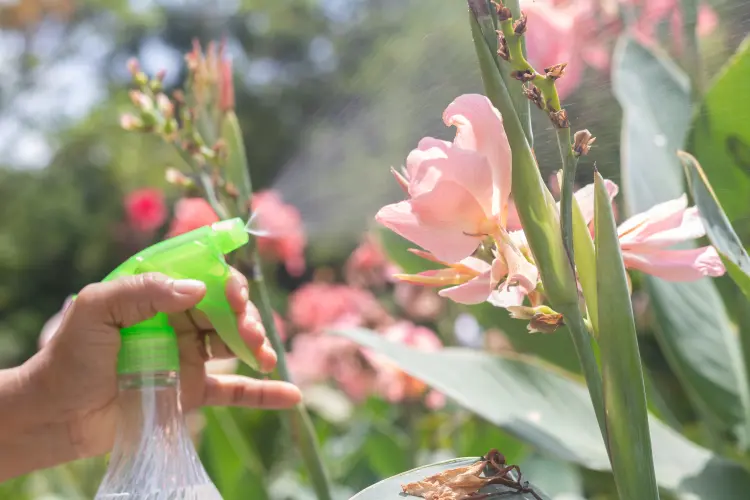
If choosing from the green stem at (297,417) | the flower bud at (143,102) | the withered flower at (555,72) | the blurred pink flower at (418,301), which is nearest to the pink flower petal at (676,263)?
the withered flower at (555,72)

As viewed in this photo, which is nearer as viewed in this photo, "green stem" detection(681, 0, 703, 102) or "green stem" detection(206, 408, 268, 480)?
"green stem" detection(681, 0, 703, 102)

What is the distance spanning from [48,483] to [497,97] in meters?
1.45

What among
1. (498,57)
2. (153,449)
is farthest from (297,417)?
(498,57)

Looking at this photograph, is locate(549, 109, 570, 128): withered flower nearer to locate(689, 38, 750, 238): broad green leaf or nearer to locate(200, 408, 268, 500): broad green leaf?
locate(689, 38, 750, 238): broad green leaf

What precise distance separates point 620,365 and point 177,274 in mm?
258

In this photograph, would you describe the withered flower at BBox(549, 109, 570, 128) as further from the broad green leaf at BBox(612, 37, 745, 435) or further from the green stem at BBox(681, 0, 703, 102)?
the broad green leaf at BBox(612, 37, 745, 435)

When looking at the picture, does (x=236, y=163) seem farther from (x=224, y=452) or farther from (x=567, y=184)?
(x=224, y=452)

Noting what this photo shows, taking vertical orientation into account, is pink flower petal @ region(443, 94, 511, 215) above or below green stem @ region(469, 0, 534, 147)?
below

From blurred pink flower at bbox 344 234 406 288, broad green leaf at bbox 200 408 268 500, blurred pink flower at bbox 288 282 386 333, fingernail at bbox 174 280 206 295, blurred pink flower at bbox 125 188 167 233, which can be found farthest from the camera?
blurred pink flower at bbox 125 188 167 233

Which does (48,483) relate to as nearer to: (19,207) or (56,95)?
(19,207)

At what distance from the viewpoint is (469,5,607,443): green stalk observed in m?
0.31

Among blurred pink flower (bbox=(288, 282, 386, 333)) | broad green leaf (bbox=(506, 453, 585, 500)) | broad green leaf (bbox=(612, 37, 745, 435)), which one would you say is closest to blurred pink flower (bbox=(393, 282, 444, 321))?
A: blurred pink flower (bbox=(288, 282, 386, 333))

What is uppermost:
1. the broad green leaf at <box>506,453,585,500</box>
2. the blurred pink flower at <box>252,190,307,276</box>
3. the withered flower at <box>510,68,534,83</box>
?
the withered flower at <box>510,68,534,83</box>

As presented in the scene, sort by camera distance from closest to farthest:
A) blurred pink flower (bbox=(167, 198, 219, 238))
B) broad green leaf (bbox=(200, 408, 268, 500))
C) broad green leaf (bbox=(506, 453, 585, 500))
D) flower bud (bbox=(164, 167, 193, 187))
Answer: flower bud (bbox=(164, 167, 193, 187)), broad green leaf (bbox=(506, 453, 585, 500)), broad green leaf (bbox=(200, 408, 268, 500)), blurred pink flower (bbox=(167, 198, 219, 238))
